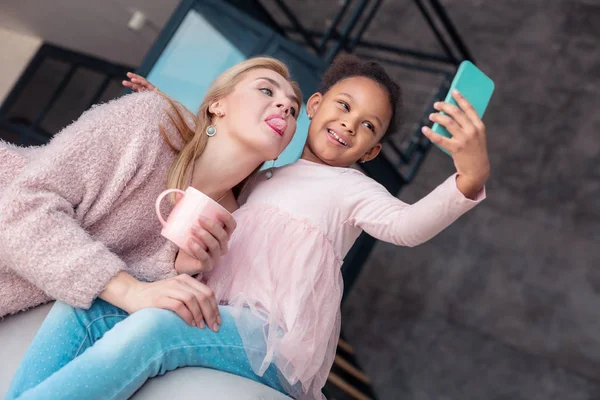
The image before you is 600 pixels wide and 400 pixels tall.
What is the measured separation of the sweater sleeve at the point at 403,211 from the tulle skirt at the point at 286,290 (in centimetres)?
10

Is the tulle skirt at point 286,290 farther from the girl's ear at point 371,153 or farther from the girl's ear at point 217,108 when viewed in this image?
the girl's ear at point 371,153

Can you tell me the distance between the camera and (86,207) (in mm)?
1100

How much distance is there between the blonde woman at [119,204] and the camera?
992 millimetres

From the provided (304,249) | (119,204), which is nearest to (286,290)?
(304,249)

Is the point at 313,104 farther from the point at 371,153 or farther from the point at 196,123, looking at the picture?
the point at 196,123

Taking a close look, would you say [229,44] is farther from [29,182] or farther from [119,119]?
[29,182]

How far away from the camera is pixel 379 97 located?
1.40 m

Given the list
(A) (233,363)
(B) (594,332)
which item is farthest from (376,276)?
(A) (233,363)

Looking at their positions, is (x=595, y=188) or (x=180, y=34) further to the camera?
(x=595, y=188)

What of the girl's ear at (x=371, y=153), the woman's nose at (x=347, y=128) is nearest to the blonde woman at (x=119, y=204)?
the woman's nose at (x=347, y=128)

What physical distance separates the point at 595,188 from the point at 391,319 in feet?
5.57

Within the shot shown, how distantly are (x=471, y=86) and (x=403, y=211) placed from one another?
256 millimetres

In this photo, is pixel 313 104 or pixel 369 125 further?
pixel 313 104

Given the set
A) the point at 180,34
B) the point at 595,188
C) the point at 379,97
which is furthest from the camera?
the point at 595,188
